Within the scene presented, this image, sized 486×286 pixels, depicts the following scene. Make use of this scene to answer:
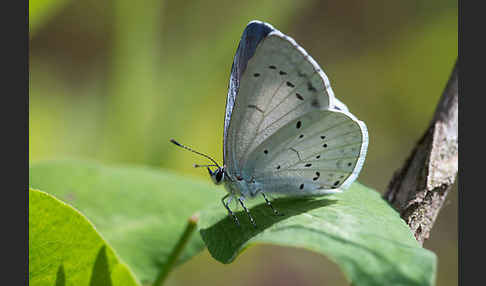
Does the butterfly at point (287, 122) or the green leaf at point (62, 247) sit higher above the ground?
the butterfly at point (287, 122)

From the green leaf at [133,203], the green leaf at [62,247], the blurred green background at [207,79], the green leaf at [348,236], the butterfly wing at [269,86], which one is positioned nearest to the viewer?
the green leaf at [348,236]

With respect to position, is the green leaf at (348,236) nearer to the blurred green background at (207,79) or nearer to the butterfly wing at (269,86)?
the butterfly wing at (269,86)

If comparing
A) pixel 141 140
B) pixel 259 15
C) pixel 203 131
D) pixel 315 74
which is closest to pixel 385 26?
pixel 259 15

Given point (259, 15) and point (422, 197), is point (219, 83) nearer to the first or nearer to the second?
point (259, 15)

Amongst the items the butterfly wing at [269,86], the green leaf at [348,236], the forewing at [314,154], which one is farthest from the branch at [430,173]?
the butterfly wing at [269,86]

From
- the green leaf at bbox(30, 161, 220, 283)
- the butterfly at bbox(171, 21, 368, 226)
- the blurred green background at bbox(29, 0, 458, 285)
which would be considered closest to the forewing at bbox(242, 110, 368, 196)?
the butterfly at bbox(171, 21, 368, 226)

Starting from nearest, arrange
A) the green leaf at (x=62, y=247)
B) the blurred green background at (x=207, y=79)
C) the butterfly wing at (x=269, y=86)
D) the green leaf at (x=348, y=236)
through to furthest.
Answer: the green leaf at (x=348, y=236) < the green leaf at (x=62, y=247) < the butterfly wing at (x=269, y=86) < the blurred green background at (x=207, y=79)
